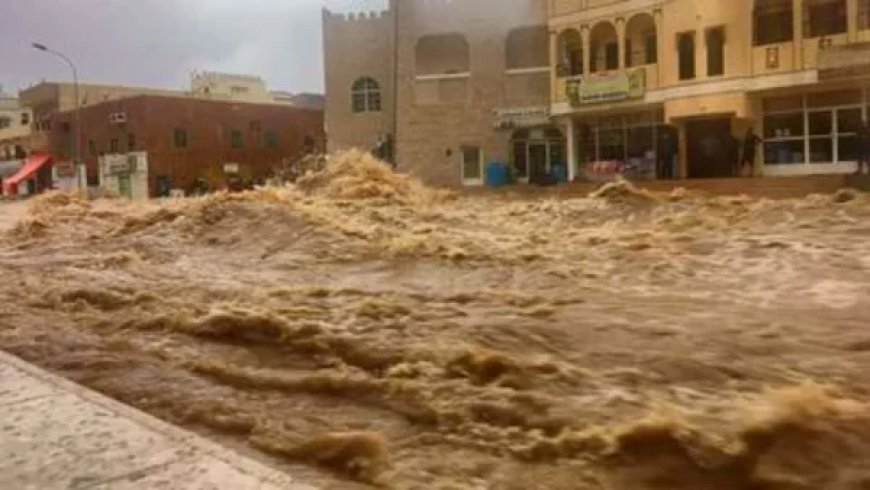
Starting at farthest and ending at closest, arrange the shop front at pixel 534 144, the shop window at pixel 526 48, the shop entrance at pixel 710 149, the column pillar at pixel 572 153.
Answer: the shop window at pixel 526 48 < the shop front at pixel 534 144 < the column pillar at pixel 572 153 < the shop entrance at pixel 710 149

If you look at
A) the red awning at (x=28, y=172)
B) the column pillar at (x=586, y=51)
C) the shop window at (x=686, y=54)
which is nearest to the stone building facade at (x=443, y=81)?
the column pillar at (x=586, y=51)

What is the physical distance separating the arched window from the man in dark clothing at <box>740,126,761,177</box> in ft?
49.3

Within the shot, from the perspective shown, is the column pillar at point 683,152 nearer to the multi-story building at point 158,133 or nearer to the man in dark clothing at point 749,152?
the man in dark clothing at point 749,152

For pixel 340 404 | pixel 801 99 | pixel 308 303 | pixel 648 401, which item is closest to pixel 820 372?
pixel 648 401

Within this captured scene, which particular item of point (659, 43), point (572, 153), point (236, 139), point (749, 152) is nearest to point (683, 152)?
point (749, 152)

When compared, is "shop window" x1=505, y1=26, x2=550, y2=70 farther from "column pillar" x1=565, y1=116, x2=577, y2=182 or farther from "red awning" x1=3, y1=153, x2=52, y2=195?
"red awning" x1=3, y1=153, x2=52, y2=195

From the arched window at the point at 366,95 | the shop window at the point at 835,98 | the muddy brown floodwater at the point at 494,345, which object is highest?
the arched window at the point at 366,95

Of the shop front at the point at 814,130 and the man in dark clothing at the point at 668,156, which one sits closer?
the shop front at the point at 814,130

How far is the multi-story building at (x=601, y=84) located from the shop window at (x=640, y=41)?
0.04m

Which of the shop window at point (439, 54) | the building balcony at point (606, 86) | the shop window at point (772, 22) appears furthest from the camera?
the shop window at point (439, 54)

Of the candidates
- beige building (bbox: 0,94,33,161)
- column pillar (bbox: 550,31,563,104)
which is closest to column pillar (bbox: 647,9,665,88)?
column pillar (bbox: 550,31,563,104)

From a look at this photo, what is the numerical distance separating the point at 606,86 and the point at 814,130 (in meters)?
6.63

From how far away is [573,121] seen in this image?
33031 mm

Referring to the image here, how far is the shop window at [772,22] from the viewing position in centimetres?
2744
